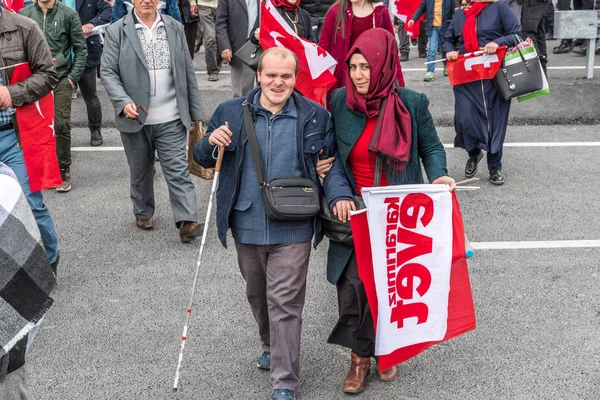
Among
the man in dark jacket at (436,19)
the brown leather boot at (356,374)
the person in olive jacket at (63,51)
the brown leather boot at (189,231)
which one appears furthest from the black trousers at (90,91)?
the brown leather boot at (356,374)

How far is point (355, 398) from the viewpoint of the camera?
4656mm

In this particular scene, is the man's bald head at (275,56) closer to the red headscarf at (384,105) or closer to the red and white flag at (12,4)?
the red headscarf at (384,105)

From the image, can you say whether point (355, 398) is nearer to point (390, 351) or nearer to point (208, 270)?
point (390, 351)

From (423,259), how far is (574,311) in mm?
1642

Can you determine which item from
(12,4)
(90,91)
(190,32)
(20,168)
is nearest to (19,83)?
(20,168)

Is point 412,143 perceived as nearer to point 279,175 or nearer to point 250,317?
point 279,175

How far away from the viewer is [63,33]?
8.48m

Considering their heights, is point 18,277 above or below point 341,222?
above

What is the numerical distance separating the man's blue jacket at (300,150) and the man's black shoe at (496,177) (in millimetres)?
4116

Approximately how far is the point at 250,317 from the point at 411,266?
5.04 ft

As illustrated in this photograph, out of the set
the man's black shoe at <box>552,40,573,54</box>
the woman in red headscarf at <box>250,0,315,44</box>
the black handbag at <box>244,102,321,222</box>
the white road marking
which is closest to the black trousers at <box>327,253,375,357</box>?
the black handbag at <box>244,102,321,222</box>

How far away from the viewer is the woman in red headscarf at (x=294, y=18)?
8055 mm

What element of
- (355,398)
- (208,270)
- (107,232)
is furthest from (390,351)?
(107,232)

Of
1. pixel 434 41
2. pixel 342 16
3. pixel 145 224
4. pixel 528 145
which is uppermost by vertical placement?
pixel 342 16
